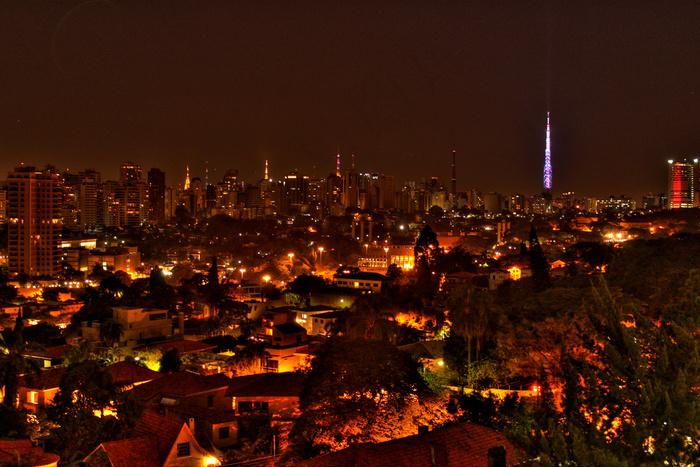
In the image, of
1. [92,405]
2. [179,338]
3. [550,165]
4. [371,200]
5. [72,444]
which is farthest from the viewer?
[371,200]

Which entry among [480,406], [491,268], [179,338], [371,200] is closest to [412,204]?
[371,200]

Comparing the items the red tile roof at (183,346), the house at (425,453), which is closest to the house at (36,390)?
the red tile roof at (183,346)

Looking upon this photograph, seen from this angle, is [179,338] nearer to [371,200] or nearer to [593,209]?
[371,200]

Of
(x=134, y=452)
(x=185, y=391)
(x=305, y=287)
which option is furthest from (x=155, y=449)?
→ (x=305, y=287)

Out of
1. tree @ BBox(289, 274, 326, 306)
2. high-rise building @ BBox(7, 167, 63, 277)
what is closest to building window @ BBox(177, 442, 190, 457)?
tree @ BBox(289, 274, 326, 306)

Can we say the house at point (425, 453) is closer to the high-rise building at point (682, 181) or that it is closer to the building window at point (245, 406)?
the building window at point (245, 406)

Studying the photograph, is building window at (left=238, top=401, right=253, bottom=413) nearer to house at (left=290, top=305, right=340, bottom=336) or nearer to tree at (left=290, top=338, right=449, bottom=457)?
tree at (left=290, top=338, right=449, bottom=457)
